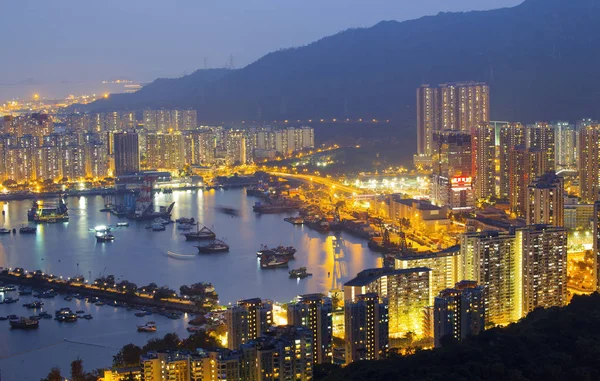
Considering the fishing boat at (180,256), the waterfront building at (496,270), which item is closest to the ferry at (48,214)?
the fishing boat at (180,256)

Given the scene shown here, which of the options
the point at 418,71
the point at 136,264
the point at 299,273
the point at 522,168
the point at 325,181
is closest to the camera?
the point at 299,273

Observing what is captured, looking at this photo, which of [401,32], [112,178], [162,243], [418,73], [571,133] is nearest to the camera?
[162,243]

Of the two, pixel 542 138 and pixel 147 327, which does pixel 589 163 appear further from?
pixel 147 327

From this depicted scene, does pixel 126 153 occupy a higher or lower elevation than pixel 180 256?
higher

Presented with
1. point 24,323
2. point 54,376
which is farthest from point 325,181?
point 54,376

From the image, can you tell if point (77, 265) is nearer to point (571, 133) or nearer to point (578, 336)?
point (578, 336)

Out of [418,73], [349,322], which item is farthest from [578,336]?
[418,73]

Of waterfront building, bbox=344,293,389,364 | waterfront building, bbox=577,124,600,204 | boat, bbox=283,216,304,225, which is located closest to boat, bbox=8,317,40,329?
waterfront building, bbox=344,293,389,364
